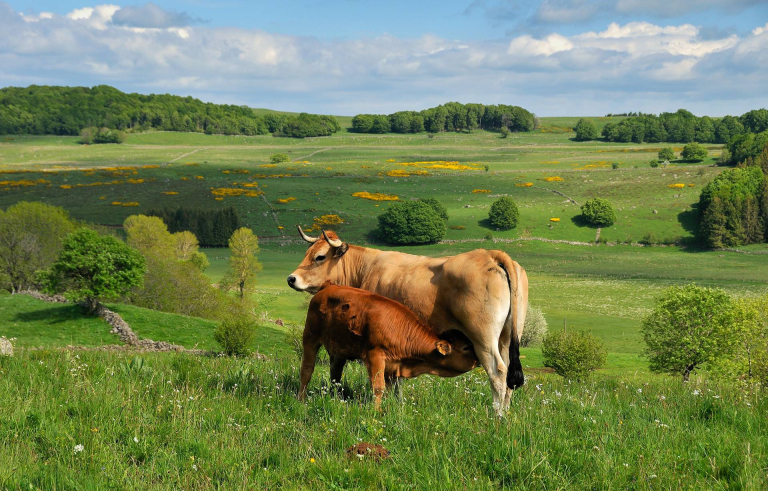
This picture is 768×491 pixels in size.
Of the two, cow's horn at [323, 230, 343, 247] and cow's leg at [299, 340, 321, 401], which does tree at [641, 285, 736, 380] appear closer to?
cow's horn at [323, 230, 343, 247]

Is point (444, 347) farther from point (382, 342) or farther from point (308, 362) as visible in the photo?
point (308, 362)

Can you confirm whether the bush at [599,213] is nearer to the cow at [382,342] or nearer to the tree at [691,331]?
the tree at [691,331]

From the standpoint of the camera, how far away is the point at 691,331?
4378 cm

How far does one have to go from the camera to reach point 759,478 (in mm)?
5055

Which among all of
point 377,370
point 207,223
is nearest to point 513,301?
point 377,370

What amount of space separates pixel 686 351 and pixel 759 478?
43036mm

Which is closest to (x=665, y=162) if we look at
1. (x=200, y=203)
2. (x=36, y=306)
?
(x=200, y=203)

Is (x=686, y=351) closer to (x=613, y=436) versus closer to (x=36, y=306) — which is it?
(x=613, y=436)

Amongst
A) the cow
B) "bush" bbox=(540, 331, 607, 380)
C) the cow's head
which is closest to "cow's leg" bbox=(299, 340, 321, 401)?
the cow

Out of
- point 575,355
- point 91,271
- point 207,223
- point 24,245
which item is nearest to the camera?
point 575,355

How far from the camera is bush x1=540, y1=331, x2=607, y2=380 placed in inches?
1666

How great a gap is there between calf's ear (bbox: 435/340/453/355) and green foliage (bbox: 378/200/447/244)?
4533 inches

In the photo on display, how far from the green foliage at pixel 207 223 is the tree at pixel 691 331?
91199 millimetres

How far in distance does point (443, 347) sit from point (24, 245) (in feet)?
218
